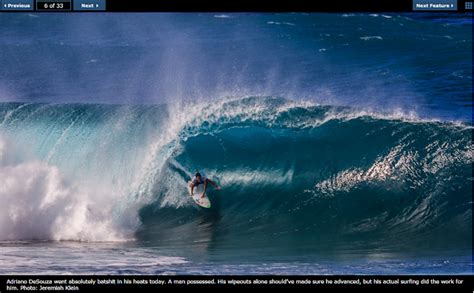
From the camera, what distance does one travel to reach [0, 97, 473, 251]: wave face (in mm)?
11523

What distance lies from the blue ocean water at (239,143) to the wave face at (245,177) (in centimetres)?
4

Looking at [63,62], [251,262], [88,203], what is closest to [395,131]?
[251,262]

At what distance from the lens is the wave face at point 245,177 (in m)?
11.5

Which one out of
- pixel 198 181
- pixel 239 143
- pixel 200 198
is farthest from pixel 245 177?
pixel 198 181

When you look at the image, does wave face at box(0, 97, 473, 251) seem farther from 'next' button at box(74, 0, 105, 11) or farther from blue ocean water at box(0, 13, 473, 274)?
'next' button at box(74, 0, 105, 11)

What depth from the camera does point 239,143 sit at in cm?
1351

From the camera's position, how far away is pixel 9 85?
54.6 ft

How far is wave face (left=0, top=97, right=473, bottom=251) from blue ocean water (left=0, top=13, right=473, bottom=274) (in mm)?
37

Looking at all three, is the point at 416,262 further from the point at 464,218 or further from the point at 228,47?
the point at 228,47

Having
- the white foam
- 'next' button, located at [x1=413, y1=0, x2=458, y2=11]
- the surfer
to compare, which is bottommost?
the white foam

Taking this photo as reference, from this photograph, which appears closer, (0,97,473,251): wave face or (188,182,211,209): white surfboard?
(0,97,473,251): wave face

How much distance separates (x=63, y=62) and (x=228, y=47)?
493 centimetres

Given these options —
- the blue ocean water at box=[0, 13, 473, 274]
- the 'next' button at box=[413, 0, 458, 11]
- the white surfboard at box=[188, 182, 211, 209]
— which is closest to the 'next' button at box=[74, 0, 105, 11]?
the blue ocean water at box=[0, 13, 473, 274]

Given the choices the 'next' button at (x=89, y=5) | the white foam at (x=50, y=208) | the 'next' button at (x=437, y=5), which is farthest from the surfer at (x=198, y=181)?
the 'next' button at (x=437, y=5)
